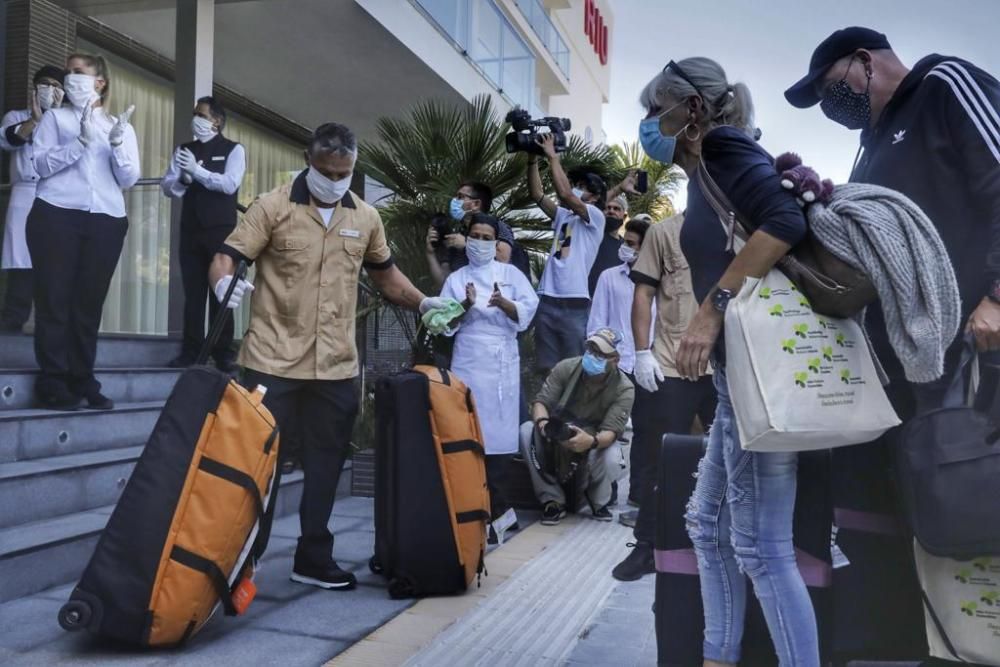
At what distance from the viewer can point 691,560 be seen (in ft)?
8.82

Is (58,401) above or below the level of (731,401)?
below

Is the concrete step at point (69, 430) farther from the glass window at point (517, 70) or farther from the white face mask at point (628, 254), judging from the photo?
the glass window at point (517, 70)

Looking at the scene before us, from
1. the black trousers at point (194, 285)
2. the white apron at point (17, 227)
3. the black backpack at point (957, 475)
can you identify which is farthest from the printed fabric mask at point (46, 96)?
the black backpack at point (957, 475)

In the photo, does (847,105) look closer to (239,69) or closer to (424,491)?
(424,491)

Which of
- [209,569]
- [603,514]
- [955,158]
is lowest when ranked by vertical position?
[603,514]

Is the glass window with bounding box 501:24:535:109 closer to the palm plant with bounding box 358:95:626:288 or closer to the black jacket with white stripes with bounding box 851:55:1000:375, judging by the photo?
the palm plant with bounding box 358:95:626:288

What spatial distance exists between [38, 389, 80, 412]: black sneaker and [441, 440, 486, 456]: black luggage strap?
210 centimetres

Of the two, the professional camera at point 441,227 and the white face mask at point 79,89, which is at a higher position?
the white face mask at point 79,89

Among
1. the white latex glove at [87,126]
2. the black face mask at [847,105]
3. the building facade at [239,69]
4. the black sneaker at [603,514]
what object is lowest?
the black sneaker at [603,514]

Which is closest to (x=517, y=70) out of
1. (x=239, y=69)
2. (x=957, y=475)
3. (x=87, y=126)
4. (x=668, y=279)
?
(x=239, y=69)

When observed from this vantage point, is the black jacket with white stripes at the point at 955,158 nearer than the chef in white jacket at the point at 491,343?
Yes

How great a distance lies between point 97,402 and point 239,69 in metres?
5.43

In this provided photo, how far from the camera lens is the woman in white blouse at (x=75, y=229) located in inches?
175

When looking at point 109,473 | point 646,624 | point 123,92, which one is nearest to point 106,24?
point 123,92
